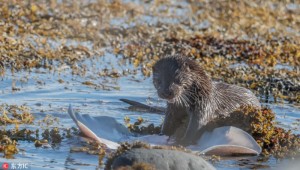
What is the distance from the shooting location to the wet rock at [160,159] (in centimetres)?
542

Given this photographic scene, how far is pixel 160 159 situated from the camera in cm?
548

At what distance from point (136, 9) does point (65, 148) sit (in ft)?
22.5

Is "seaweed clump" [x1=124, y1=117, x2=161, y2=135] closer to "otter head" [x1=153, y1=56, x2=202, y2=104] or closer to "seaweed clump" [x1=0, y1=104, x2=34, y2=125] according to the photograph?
"otter head" [x1=153, y1=56, x2=202, y2=104]

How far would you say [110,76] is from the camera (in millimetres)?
9758

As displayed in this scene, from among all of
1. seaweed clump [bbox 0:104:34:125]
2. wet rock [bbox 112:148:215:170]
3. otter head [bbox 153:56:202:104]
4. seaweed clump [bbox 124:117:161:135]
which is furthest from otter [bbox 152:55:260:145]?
wet rock [bbox 112:148:215:170]

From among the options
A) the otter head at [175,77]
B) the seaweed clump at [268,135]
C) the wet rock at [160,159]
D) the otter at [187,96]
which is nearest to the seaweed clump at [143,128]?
the otter at [187,96]

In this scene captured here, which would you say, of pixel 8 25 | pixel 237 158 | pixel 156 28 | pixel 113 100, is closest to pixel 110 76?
pixel 113 100

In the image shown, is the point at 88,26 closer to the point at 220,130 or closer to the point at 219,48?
the point at 219,48

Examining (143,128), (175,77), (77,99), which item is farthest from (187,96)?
(77,99)

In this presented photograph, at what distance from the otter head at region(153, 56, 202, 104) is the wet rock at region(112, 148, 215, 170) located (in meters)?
1.42

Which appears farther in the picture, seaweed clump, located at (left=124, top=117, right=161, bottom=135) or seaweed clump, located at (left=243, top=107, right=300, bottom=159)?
seaweed clump, located at (left=124, top=117, right=161, bottom=135)

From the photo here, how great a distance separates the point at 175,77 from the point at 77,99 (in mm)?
1868

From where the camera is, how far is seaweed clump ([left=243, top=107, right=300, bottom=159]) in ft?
22.7

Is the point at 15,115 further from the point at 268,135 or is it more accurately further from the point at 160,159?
the point at 160,159
